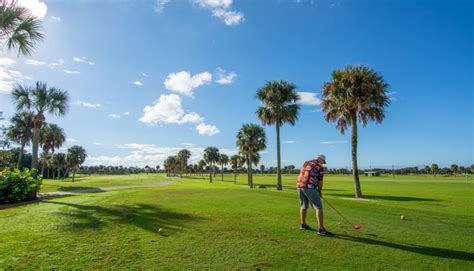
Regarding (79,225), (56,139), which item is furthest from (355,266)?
(56,139)

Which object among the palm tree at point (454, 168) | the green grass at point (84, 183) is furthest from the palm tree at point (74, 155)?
the palm tree at point (454, 168)

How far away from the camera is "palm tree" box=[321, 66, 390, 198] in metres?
22.5

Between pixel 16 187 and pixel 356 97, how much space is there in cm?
2436

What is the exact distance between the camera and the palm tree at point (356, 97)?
22547mm

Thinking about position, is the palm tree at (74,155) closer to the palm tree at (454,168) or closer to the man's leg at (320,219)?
the man's leg at (320,219)

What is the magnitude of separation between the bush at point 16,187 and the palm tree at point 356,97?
914 inches

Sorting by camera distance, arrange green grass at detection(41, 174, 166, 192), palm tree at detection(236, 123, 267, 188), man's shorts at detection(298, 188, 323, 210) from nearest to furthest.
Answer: man's shorts at detection(298, 188, 323, 210), green grass at detection(41, 174, 166, 192), palm tree at detection(236, 123, 267, 188)

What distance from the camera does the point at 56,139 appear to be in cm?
6025

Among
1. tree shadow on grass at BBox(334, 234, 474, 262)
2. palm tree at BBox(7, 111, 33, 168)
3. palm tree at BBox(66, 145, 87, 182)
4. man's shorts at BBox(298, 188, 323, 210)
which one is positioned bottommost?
tree shadow on grass at BBox(334, 234, 474, 262)

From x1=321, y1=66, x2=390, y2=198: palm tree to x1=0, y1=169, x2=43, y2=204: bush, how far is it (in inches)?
914

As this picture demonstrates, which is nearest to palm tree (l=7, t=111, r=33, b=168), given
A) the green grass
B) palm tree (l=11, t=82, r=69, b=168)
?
the green grass

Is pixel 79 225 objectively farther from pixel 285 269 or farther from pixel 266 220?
pixel 285 269

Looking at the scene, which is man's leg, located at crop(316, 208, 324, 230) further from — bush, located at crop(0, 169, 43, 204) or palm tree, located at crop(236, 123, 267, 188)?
palm tree, located at crop(236, 123, 267, 188)

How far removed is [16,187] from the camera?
1493cm
